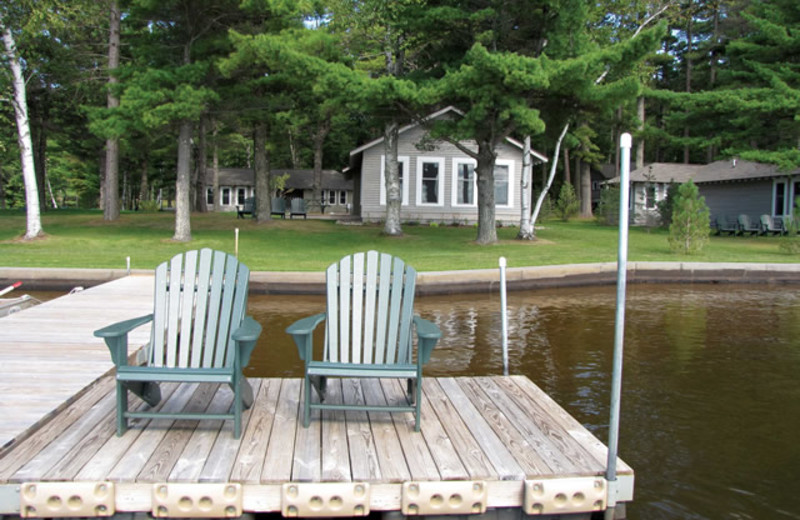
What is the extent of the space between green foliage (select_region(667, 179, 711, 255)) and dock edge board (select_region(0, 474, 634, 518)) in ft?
49.0

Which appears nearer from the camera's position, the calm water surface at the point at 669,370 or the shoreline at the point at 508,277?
the calm water surface at the point at 669,370

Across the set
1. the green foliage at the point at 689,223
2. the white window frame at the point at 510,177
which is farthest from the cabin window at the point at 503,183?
the green foliage at the point at 689,223

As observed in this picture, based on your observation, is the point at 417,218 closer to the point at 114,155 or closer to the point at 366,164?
the point at 366,164

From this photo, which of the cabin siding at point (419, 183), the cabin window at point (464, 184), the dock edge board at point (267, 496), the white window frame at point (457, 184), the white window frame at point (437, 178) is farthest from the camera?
the cabin window at point (464, 184)

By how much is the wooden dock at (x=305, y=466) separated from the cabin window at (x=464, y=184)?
79.5 feet

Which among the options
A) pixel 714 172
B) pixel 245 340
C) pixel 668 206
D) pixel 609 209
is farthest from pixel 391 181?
pixel 714 172

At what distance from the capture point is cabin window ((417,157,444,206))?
27672 mm

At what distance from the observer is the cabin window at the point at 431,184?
27.7 metres

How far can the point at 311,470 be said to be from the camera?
3.17 m

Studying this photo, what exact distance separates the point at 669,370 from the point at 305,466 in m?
4.95

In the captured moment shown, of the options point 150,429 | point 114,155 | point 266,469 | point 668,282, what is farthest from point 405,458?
point 114,155

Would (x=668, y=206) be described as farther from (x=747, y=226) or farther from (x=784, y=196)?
(x=784, y=196)

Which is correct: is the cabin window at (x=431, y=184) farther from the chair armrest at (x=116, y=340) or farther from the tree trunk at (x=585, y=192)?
the chair armrest at (x=116, y=340)

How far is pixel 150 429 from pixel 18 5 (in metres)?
16.9
